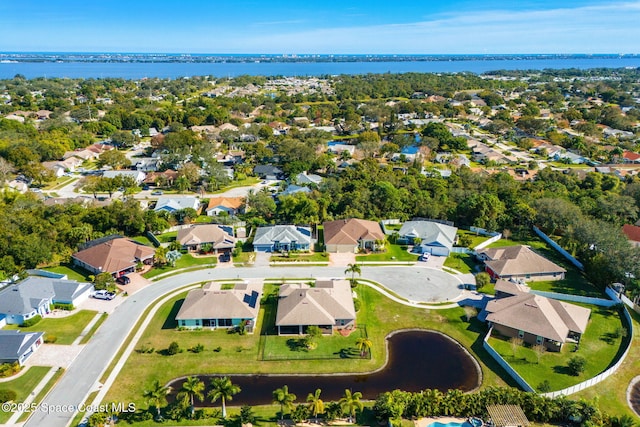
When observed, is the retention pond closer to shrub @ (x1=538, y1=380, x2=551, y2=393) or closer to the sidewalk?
shrub @ (x1=538, y1=380, x2=551, y2=393)

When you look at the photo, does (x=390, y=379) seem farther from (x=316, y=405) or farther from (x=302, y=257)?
(x=302, y=257)

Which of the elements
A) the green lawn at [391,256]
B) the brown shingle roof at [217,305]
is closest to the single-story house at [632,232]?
the green lawn at [391,256]

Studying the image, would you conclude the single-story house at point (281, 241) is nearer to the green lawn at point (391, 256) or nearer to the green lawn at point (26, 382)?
the green lawn at point (391, 256)

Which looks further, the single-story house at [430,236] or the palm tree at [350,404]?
the single-story house at [430,236]

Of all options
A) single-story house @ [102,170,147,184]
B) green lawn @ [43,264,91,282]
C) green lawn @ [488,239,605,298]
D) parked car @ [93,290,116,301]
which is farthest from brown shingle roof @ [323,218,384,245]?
single-story house @ [102,170,147,184]

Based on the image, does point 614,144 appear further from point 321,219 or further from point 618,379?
point 618,379
